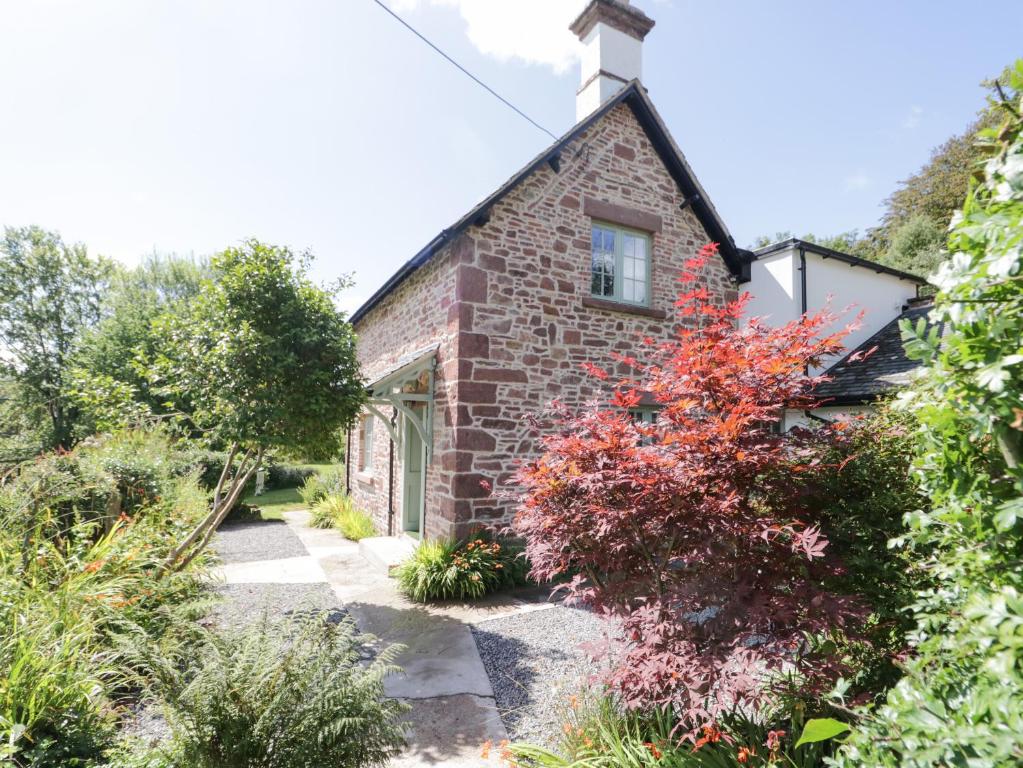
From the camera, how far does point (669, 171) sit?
934 cm

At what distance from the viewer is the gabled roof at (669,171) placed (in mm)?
7406

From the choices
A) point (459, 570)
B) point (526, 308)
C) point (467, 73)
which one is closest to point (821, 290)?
point (526, 308)

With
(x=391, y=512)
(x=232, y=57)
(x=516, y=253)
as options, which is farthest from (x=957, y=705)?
(x=391, y=512)

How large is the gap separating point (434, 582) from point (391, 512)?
3.61 meters

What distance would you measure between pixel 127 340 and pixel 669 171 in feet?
81.2

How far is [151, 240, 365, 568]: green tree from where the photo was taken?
602cm

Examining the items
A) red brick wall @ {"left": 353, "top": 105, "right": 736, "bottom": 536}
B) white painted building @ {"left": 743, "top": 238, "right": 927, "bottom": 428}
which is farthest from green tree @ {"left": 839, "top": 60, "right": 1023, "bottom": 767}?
white painted building @ {"left": 743, "top": 238, "right": 927, "bottom": 428}

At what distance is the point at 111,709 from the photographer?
3674mm

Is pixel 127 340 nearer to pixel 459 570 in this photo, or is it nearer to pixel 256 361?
pixel 256 361

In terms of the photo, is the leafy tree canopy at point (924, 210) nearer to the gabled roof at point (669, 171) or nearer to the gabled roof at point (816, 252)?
the gabled roof at point (816, 252)

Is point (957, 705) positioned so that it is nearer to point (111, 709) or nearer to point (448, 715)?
point (448, 715)

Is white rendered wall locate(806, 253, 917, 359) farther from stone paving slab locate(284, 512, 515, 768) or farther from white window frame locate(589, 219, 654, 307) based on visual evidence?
stone paving slab locate(284, 512, 515, 768)

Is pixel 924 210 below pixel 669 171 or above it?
above

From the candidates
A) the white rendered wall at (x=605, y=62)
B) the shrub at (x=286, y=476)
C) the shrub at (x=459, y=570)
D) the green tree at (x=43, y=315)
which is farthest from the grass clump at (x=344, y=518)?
the green tree at (x=43, y=315)
